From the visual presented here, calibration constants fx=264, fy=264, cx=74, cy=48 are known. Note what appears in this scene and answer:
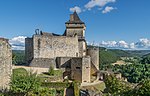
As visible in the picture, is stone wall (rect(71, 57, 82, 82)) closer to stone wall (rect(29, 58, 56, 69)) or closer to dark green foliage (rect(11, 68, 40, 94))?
stone wall (rect(29, 58, 56, 69))

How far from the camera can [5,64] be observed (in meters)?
21.7

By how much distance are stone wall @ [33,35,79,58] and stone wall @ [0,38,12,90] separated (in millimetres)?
18112

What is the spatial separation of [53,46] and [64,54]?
217 cm

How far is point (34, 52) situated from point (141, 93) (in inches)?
959

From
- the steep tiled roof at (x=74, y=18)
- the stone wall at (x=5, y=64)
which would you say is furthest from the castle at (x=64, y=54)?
the stone wall at (x=5, y=64)

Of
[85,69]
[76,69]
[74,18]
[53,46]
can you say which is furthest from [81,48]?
[85,69]

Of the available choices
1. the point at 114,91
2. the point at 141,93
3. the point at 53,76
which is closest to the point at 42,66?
the point at 53,76

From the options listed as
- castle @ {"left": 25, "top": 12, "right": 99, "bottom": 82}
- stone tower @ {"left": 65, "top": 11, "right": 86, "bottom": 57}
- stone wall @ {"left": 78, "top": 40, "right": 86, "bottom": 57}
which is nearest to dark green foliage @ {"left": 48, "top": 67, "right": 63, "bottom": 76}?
castle @ {"left": 25, "top": 12, "right": 99, "bottom": 82}

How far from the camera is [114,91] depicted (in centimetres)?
2845

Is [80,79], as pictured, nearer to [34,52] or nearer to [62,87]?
[62,87]

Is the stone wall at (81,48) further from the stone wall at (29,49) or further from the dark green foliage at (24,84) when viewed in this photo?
the dark green foliage at (24,84)

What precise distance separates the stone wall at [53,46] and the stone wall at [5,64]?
18.1m

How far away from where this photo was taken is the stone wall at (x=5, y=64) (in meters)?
21.4

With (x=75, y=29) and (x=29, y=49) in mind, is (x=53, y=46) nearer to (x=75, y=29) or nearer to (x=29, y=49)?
(x=29, y=49)
